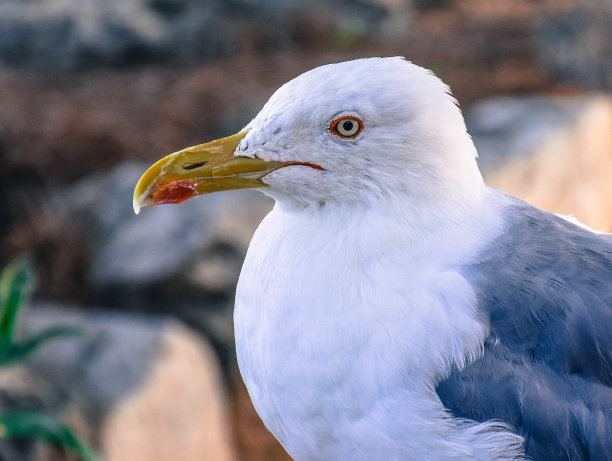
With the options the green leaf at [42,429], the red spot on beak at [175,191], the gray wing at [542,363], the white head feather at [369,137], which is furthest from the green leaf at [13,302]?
the gray wing at [542,363]

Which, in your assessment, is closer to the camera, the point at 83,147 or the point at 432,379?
the point at 432,379

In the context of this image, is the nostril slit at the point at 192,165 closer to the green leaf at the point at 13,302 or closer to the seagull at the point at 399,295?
the seagull at the point at 399,295

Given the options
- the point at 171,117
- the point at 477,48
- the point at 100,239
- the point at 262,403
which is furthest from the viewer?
the point at 477,48

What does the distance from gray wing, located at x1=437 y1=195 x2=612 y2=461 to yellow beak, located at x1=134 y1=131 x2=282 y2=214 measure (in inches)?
19.4

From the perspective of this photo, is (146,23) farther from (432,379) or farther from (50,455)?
(432,379)

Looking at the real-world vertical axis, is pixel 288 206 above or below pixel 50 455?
above

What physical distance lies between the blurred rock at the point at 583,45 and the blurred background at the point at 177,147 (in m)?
0.02

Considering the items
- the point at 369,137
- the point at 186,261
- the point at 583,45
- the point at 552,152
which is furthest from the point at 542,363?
the point at 583,45

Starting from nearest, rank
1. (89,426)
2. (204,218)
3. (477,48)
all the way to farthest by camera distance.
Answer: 1. (89,426)
2. (204,218)
3. (477,48)

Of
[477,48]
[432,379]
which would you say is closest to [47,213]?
[432,379]

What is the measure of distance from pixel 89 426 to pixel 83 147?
2755 mm

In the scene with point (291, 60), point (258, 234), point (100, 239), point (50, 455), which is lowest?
point (50, 455)

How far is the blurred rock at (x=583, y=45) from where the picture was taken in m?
6.97

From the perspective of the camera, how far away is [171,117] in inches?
244
